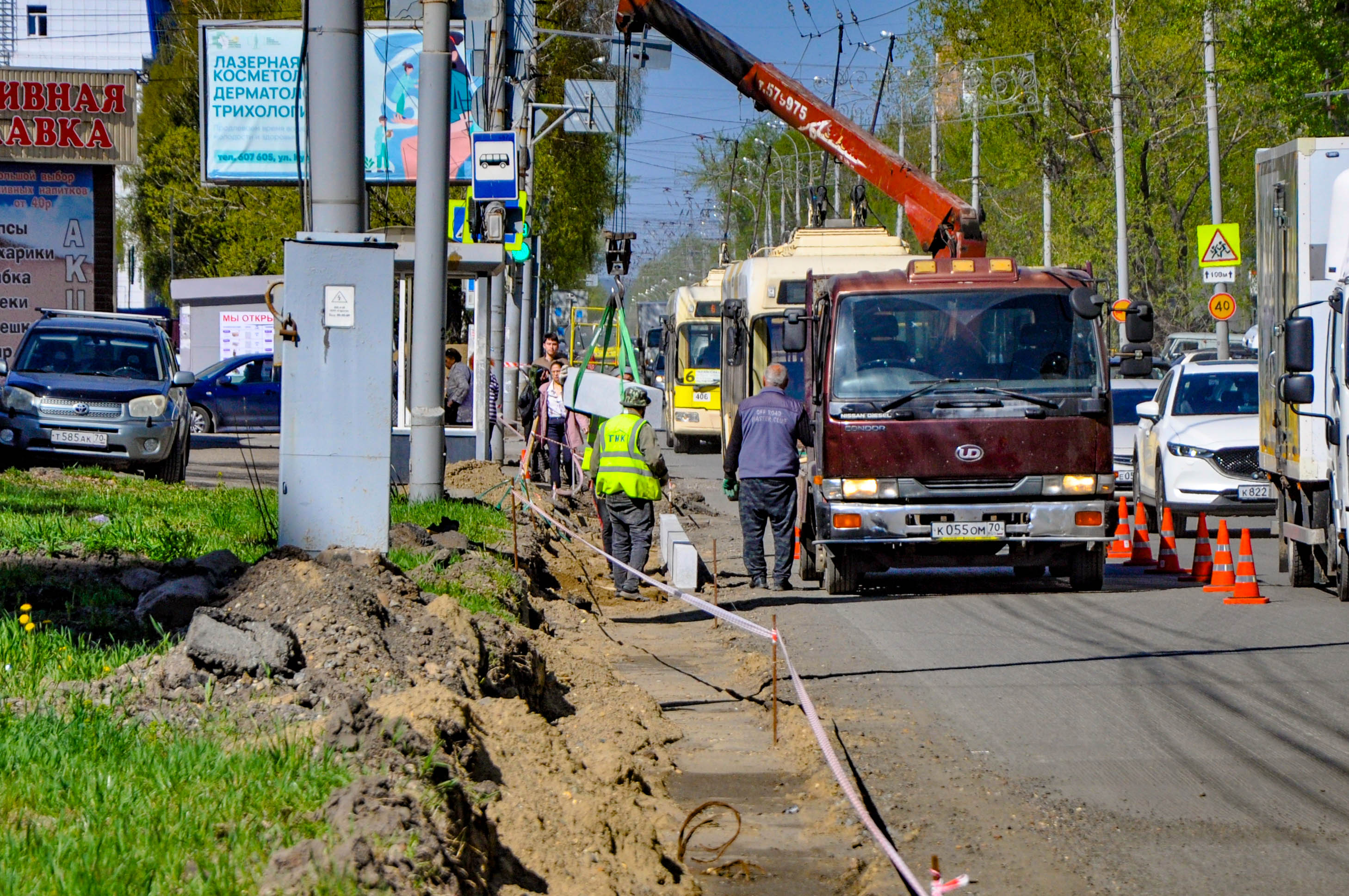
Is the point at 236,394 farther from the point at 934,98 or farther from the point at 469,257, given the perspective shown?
the point at 934,98

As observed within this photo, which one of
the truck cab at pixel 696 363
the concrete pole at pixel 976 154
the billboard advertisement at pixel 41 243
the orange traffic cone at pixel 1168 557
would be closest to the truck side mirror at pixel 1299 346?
the orange traffic cone at pixel 1168 557

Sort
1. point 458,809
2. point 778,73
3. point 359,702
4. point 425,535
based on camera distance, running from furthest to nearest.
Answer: point 778,73
point 425,535
point 359,702
point 458,809

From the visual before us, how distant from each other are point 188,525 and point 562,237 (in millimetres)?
38765

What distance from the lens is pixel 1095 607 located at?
12.2m

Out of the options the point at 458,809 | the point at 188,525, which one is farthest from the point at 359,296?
the point at 458,809

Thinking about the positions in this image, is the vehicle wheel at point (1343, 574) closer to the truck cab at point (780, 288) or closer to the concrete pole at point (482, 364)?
the truck cab at point (780, 288)

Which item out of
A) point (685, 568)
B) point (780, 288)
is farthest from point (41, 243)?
point (685, 568)

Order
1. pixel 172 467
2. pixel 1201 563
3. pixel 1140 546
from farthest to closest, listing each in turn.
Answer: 1. pixel 172 467
2. pixel 1140 546
3. pixel 1201 563

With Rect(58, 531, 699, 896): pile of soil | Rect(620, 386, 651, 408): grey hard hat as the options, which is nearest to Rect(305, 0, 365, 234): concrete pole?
Rect(58, 531, 699, 896): pile of soil

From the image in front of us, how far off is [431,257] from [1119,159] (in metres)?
27.1

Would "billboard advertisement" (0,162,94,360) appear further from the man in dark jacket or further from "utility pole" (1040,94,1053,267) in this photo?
"utility pole" (1040,94,1053,267)

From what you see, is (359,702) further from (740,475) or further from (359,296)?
(740,475)

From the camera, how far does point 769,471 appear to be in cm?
1365

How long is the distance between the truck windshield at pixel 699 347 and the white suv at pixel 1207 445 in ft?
45.0
